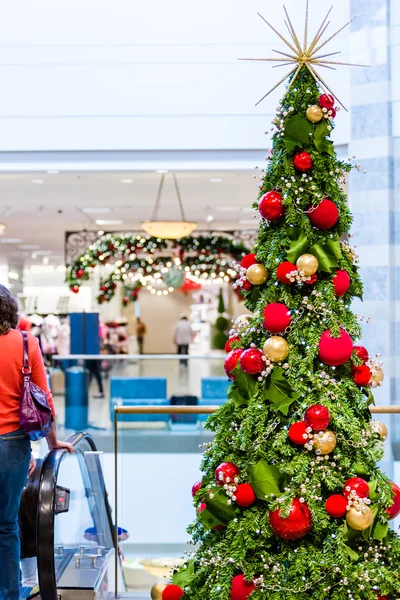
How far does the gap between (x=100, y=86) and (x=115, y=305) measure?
18.1 m

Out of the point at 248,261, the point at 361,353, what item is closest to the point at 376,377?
the point at 361,353

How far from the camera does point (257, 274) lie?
2967mm

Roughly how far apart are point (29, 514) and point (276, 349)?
6.84ft

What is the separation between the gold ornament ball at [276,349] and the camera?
112 inches

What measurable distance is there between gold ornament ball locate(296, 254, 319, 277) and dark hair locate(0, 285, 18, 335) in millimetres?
1383

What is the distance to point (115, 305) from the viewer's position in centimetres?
2584

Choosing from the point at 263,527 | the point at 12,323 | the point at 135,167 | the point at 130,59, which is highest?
the point at 130,59

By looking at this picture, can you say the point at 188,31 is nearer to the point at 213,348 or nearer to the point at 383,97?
the point at 383,97

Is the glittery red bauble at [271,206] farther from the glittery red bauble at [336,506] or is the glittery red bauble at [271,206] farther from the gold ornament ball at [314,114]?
the glittery red bauble at [336,506]

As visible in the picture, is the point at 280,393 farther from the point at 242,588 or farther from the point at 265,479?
the point at 242,588

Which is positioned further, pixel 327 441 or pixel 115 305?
pixel 115 305

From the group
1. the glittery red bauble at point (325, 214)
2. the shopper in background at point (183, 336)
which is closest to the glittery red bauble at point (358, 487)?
the glittery red bauble at point (325, 214)

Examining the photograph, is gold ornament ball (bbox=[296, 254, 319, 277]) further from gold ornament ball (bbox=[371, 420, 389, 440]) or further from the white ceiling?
the white ceiling

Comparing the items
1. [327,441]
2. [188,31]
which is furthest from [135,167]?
[327,441]
